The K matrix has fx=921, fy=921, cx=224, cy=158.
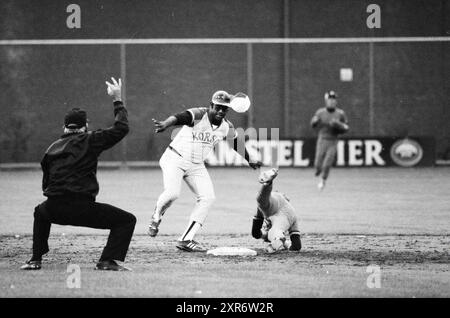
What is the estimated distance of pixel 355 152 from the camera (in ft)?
90.4

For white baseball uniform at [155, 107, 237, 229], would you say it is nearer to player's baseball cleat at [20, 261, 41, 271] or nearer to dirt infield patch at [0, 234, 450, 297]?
dirt infield patch at [0, 234, 450, 297]

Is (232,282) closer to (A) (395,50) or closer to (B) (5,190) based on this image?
(B) (5,190)

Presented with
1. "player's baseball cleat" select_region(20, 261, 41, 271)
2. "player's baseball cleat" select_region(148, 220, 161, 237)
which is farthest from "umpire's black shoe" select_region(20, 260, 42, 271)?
Answer: "player's baseball cleat" select_region(148, 220, 161, 237)

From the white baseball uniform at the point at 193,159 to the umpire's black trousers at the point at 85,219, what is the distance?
2039 millimetres

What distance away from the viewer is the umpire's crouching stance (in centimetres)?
945

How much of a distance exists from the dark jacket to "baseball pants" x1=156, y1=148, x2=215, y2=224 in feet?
7.09

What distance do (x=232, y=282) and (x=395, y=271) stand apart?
202 cm

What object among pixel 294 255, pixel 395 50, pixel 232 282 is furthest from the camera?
pixel 395 50

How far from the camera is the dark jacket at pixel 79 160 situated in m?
9.45

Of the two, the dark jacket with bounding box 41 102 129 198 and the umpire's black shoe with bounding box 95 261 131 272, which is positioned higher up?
the dark jacket with bounding box 41 102 129 198

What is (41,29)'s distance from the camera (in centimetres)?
2955

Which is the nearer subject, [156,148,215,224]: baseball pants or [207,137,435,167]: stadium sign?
[156,148,215,224]: baseball pants

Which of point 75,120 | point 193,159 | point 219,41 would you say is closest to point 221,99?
point 193,159
